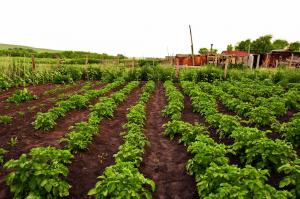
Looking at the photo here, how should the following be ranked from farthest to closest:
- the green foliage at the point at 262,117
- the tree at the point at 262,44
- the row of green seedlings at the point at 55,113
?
1. the tree at the point at 262,44
2. the green foliage at the point at 262,117
3. the row of green seedlings at the point at 55,113

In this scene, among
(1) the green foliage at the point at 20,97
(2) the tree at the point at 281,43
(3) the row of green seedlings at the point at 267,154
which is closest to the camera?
(3) the row of green seedlings at the point at 267,154

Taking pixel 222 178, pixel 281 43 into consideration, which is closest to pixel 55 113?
pixel 222 178

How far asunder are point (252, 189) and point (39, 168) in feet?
10.4

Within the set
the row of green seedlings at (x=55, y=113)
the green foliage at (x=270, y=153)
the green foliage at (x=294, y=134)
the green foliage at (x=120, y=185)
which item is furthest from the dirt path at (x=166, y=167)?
the row of green seedlings at (x=55, y=113)

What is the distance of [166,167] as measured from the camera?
20.5ft

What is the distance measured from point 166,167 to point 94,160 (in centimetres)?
162

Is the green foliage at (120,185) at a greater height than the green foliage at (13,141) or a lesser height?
greater

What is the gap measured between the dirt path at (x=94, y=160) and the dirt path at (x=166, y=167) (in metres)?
0.90

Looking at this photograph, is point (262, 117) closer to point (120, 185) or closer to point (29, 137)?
point (120, 185)

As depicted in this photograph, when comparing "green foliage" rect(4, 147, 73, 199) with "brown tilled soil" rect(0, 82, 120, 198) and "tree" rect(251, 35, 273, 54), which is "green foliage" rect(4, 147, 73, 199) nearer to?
"brown tilled soil" rect(0, 82, 120, 198)

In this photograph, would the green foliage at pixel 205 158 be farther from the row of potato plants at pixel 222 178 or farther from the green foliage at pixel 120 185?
the green foliage at pixel 120 185

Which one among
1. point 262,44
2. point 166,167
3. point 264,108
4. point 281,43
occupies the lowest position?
point 166,167

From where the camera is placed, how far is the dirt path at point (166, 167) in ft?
17.0

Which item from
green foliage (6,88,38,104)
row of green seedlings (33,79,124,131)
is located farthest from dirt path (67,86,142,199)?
green foliage (6,88,38,104)
